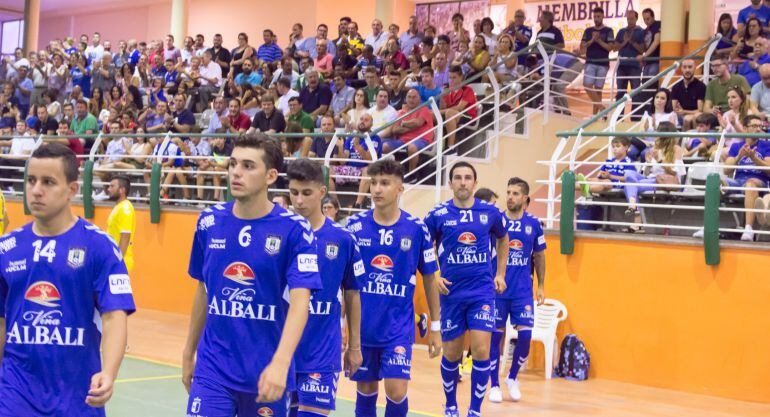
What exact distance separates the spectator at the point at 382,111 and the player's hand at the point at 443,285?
6.67m

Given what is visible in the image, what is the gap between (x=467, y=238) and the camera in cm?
962

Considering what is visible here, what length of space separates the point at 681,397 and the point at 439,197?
477 cm

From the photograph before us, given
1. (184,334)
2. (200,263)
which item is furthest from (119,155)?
(200,263)

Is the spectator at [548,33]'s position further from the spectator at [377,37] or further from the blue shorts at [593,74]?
the spectator at [377,37]

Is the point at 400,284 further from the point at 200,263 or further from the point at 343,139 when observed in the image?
the point at 343,139

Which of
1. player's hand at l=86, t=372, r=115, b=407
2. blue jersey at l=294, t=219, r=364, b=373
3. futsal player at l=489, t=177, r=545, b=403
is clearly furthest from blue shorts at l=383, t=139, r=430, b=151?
player's hand at l=86, t=372, r=115, b=407

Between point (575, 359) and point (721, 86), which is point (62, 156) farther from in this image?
point (721, 86)

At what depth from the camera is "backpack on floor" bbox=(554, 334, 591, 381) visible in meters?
12.2

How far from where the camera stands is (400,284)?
7.96 meters

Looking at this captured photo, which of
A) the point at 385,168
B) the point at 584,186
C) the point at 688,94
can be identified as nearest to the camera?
the point at 385,168

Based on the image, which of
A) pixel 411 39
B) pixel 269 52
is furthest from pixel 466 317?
pixel 269 52

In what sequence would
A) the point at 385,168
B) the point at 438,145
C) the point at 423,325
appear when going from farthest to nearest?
the point at 438,145 < the point at 423,325 < the point at 385,168

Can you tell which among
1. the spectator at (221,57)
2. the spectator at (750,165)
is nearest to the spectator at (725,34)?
the spectator at (750,165)

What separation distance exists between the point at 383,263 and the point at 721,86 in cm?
839
